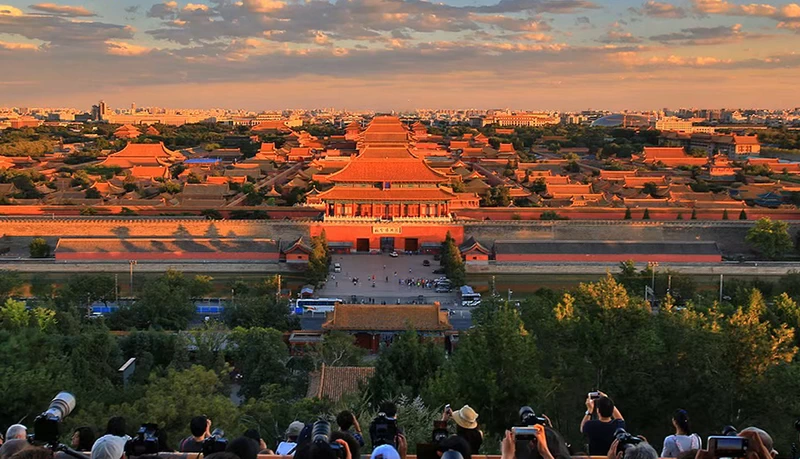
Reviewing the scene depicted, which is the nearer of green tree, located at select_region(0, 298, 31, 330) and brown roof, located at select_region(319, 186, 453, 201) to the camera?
green tree, located at select_region(0, 298, 31, 330)

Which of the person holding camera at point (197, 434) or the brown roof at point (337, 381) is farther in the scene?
the brown roof at point (337, 381)

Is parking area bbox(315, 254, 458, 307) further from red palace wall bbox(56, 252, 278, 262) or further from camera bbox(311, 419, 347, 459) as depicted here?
camera bbox(311, 419, 347, 459)

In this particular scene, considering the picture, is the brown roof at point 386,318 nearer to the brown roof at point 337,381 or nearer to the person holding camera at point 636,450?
the brown roof at point 337,381

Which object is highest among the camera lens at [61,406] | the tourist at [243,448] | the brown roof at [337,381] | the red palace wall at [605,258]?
the camera lens at [61,406]

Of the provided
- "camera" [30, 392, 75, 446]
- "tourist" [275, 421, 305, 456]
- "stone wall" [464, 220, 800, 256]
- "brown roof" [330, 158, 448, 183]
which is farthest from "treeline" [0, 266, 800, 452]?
"brown roof" [330, 158, 448, 183]

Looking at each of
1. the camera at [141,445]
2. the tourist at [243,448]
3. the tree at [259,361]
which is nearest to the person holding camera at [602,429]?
the tourist at [243,448]

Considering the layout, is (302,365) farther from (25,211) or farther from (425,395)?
(25,211)

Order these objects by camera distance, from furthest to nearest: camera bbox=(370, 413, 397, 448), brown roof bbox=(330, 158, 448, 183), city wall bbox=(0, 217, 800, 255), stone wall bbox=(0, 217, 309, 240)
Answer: brown roof bbox=(330, 158, 448, 183) < city wall bbox=(0, 217, 800, 255) < stone wall bbox=(0, 217, 309, 240) < camera bbox=(370, 413, 397, 448)

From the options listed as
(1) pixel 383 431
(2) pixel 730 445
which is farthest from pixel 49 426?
(2) pixel 730 445
